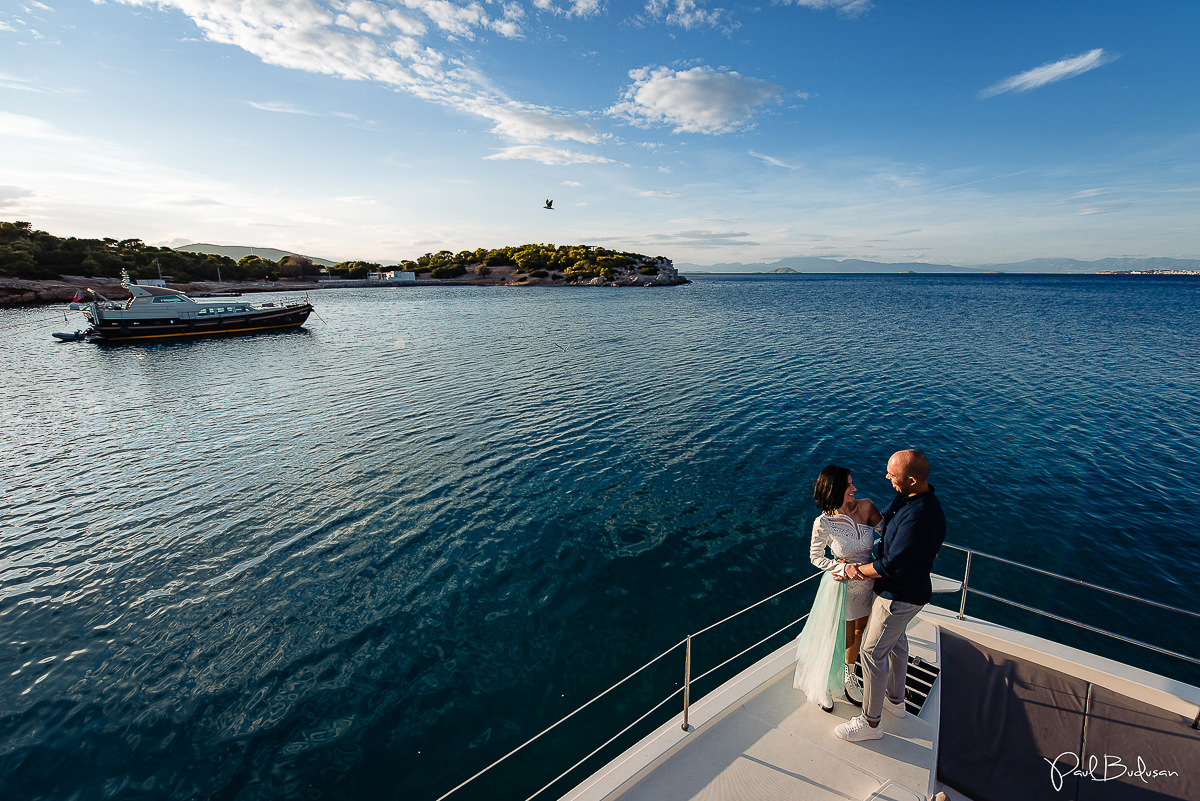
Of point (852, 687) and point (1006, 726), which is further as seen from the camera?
point (852, 687)

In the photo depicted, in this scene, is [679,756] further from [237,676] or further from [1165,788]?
[237,676]

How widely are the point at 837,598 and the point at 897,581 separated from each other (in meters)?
0.75

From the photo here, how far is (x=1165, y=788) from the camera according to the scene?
407 centimetres

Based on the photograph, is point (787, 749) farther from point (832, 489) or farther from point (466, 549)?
point (466, 549)

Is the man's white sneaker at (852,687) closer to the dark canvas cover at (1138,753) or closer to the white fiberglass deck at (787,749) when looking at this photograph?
the white fiberglass deck at (787,749)

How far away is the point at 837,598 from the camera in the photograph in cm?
498

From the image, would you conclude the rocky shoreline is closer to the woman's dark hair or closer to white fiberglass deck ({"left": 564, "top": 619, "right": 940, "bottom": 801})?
white fiberglass deck ({"left": 564, "top": 619, "right": 940, "bottom": 801})

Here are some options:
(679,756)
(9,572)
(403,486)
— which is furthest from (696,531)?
(9,572)

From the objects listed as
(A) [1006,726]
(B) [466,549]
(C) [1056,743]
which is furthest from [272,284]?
(C) [1056,743]

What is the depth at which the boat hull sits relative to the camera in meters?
42.8

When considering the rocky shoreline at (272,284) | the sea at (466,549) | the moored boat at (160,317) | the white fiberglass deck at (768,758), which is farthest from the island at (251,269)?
the white fiberglass deck at (768,758)

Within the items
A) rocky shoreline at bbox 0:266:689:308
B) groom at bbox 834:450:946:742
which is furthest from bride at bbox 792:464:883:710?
rocky shoreline at bbox 0:266:689:308

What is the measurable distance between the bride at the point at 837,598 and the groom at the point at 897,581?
0.18 m

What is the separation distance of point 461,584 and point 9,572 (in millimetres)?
10729
